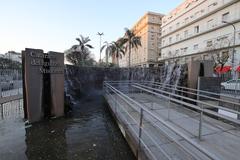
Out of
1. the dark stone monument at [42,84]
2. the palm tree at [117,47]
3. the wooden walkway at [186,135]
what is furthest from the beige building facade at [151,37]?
the wooden walkway at [186,135]

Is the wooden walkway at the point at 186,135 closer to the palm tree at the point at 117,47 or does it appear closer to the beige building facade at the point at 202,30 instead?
the beige building facade at the point at 202,30

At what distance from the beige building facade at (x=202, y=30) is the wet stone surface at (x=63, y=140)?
23.0m

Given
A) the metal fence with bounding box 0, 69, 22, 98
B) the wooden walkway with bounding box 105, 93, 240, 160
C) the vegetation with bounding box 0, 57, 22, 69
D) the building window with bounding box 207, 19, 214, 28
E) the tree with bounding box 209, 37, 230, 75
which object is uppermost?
the building window with bounding box 207, 19, 214, 28

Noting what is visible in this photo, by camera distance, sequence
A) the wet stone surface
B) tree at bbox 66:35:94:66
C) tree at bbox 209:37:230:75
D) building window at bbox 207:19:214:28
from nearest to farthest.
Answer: the wet stone surface → tree at bbox 209:37:230:75 → building window at bbox 207:19:214:28 → tree at bbox 66:35:94:66

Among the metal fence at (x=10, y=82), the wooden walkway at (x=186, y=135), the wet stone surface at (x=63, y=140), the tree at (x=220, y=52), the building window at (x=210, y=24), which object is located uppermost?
the building window at (x=210, y=24)

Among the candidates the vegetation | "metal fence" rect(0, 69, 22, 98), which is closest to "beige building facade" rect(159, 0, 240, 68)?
the vegetation

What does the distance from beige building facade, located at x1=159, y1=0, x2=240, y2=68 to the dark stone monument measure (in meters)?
23.1

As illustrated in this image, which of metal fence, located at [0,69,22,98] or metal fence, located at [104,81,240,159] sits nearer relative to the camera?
metal fence, located at [104,81,240,159]

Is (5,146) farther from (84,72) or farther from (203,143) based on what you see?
(84,72)

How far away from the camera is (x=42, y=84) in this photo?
18.8ft

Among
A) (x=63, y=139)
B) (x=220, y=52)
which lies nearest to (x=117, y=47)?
(x=220, y=52)

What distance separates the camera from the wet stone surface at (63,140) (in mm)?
3457

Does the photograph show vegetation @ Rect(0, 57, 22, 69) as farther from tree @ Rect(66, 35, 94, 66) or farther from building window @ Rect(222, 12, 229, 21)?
building window @ Rect(222, 12, 229, 21)

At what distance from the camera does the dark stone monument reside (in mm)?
5391
